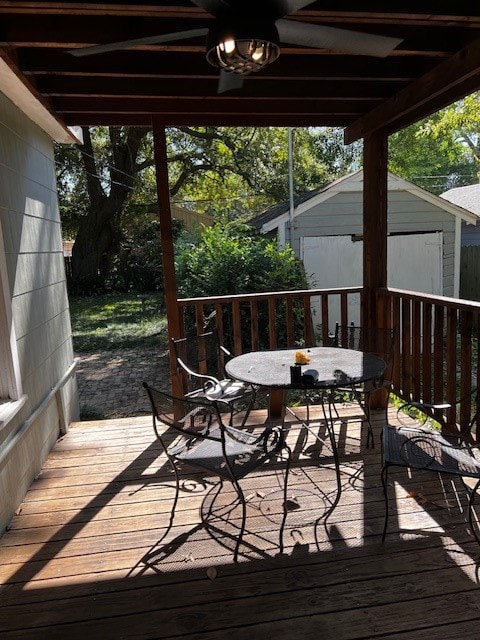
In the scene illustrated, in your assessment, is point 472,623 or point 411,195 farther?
point 411,195

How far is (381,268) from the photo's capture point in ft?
13.3

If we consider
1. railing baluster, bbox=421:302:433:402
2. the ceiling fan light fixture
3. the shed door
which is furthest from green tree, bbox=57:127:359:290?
the ceiling fan light fixture

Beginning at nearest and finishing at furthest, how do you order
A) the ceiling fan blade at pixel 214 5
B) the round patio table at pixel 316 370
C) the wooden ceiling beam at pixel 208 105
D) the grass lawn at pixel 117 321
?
the ceiling fan blade at pixel 214 5, the round patio table at pixel 316 370, the wooden ceiling beam at pixel 208 105, the grass lawn at pixel 117 321

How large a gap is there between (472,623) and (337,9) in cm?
267

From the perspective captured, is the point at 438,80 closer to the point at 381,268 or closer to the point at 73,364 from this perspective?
the point at 381,268

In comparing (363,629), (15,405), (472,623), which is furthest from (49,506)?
(472,623)

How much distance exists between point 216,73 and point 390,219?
6164 millimetres

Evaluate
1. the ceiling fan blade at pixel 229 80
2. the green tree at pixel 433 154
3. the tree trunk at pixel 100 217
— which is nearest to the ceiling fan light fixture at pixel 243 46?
the ceiling fan blade at pixel 229 80

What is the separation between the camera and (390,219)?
830 centimetres

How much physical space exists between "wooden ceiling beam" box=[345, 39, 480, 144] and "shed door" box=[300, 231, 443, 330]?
4.20 meters

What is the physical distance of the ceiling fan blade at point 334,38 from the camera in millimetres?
1803

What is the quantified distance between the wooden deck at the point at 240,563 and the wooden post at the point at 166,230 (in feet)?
4.02

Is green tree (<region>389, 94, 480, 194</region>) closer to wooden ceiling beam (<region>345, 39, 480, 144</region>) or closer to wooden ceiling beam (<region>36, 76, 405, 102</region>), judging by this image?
wooden ceiling beam (<region>345, 39, 480, 144</region>)

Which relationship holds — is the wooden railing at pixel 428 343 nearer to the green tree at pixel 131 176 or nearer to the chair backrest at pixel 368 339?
the chair backrest at pixel 368 339
